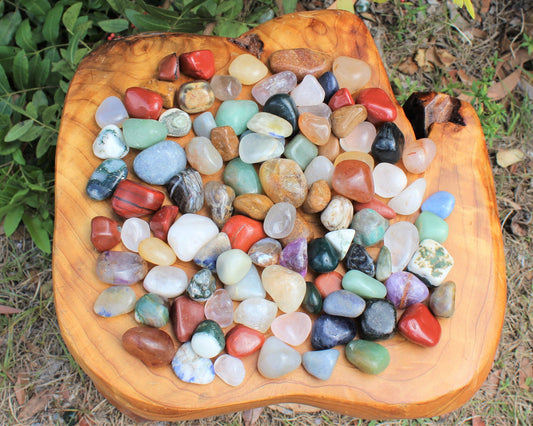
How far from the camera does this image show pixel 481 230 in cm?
127

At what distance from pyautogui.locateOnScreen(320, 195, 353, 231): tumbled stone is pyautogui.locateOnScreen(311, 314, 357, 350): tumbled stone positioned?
22cm

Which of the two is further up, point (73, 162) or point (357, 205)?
point (73, 162)

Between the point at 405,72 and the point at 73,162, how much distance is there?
1441 millimetres

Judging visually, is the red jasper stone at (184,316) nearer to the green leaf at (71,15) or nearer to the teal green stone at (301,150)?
the teal green stone at (301,150)

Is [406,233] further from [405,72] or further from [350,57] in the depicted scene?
[405,72]

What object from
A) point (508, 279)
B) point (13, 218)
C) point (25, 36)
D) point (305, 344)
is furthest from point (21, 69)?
point (508, 279)

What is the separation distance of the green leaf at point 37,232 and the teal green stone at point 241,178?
63 centimetres

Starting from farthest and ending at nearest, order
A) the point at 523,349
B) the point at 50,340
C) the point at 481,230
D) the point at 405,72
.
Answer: the point at 405,72
the point at 523,349
the point at 50,340
the point at 481,230

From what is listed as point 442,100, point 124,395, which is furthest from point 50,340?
point 442,100

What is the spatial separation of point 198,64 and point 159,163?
0.29 meters

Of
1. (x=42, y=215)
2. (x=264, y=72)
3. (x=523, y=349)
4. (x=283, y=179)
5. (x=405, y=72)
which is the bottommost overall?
(x=523, y=349)

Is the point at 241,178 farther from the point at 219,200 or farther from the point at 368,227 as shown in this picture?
the point at 368,227

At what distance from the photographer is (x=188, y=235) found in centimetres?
116

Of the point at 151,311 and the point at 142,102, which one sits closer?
the point at 151,311
